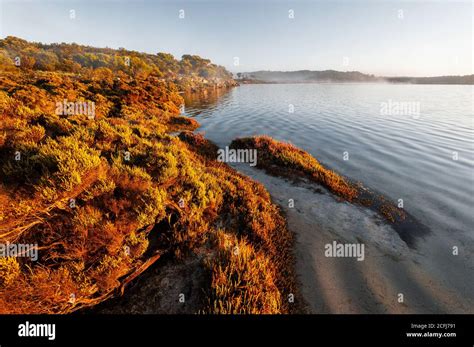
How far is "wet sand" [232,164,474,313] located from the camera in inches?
182

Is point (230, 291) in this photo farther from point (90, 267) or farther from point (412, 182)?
point (412, 182)

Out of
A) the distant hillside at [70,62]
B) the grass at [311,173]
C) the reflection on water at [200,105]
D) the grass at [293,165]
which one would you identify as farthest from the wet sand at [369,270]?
the distant hillside at [70,62]

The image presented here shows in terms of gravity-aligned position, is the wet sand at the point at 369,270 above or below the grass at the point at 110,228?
below

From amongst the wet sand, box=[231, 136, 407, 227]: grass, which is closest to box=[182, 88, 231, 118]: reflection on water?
box=[231, 136, 407, 227]: grass

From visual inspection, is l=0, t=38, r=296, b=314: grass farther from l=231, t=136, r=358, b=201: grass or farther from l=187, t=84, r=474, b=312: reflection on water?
l=187, t=84, r=474, b=312: reflection on water

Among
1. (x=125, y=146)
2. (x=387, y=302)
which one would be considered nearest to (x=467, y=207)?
(x=387, y=302)

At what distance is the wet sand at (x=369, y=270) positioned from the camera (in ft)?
15.2

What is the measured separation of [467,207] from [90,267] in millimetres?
12595

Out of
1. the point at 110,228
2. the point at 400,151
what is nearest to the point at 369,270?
the point at 110,228

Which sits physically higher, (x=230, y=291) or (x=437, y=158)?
(x=437, y=158)

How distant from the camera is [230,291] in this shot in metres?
4.06

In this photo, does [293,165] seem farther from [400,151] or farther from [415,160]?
[400,151]

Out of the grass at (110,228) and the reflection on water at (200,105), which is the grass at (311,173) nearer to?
the grass at (110,228)

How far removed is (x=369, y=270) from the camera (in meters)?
5.48
